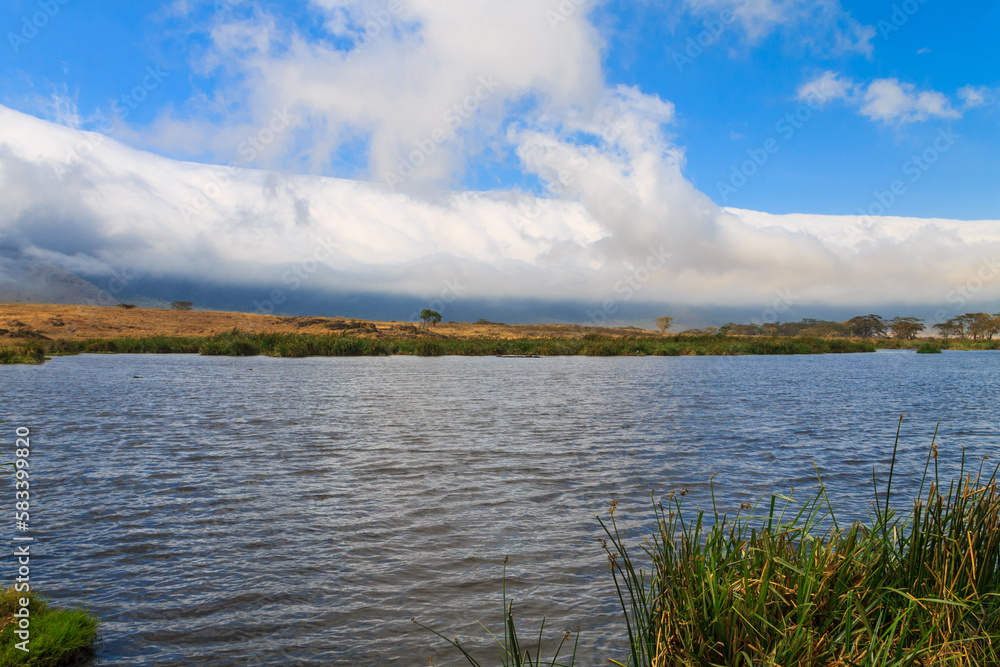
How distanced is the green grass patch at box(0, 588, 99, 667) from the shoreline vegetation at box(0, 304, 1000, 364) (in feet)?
148

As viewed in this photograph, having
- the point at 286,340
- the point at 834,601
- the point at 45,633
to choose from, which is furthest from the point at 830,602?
the point at 286,340

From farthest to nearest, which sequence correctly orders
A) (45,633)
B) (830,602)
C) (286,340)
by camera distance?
(286,340)
(45,633)
(830,602)

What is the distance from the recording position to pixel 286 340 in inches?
2247

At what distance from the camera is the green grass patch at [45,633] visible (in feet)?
13.5

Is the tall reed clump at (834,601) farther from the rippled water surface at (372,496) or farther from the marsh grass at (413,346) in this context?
the marsh grass at (413,346)

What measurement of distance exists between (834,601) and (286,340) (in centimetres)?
5863

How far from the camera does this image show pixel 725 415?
1864 centimetres

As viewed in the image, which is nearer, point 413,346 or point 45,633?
point 45,633

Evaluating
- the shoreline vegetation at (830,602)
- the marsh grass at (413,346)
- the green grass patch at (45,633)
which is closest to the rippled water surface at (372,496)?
the green grass patch at (45,633)

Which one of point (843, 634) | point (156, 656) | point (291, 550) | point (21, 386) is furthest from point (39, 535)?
point (21, 386)

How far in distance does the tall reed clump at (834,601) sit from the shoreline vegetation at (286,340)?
4958 centimetres

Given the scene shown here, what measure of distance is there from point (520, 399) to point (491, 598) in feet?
55.7

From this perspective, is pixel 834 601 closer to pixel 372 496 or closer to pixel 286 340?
pixel 372 496

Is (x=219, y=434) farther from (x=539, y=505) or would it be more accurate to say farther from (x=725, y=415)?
(x=725, y=415)
